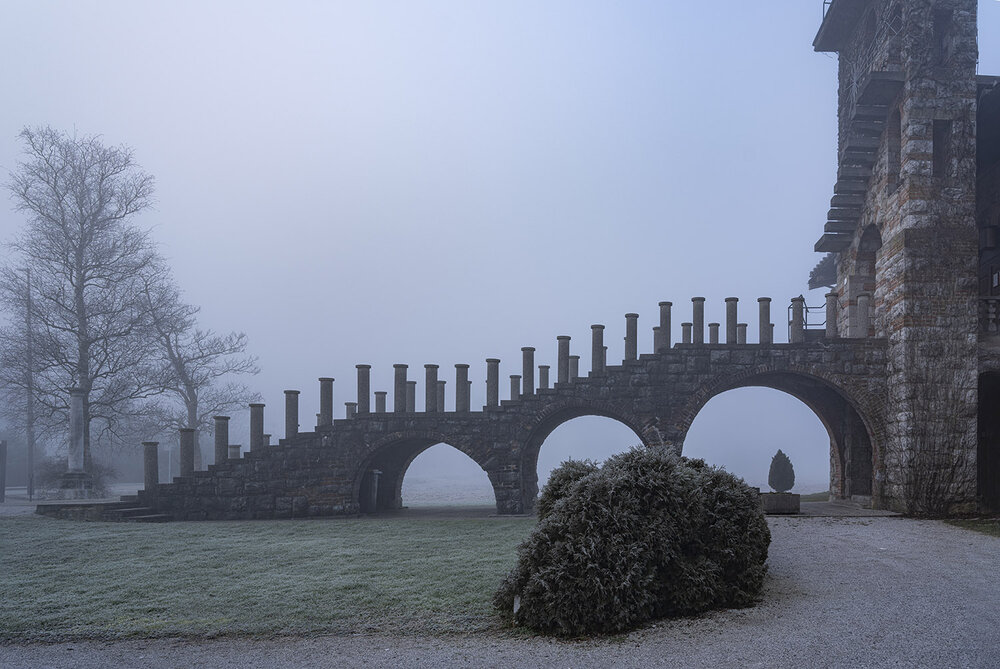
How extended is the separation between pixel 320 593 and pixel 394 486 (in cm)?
1390

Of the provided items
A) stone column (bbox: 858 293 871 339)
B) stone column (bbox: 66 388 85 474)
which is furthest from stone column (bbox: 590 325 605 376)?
stone column (bbox: 66 388 85 474)

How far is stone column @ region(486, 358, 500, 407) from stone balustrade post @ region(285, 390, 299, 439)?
4.97 meters

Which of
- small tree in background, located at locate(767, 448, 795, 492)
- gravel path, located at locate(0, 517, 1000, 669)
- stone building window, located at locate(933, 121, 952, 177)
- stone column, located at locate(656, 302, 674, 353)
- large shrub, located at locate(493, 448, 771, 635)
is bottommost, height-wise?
small tree in background, located at locate(767, 448, 795, 492)

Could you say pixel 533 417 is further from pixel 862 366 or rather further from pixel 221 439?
pixel 221 439

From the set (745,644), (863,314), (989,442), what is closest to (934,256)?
(863,314)

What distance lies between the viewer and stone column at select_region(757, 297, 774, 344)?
17812 millimetres

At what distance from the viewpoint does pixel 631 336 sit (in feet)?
61.4

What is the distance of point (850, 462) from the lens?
64.1ft

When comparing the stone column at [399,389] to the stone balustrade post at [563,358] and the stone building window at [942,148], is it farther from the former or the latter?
the stone building window at [942,148]

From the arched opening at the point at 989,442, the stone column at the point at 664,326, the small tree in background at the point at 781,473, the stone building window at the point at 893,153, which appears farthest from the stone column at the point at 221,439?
the small tree in background at the point at 781,473

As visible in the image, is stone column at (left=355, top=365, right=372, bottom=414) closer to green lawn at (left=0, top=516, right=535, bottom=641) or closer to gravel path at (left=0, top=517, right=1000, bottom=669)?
green lawn at (left=0, top=516, right=535, bottom=641)

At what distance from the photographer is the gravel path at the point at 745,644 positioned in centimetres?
607

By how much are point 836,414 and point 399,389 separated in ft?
37.1

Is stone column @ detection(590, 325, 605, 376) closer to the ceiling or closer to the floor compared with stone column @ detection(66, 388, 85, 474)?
closer to the ceiling
